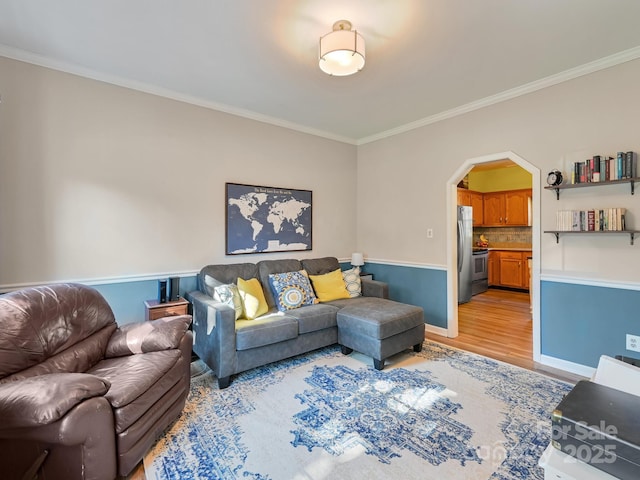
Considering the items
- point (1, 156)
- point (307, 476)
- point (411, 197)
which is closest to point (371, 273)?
point (411, 197)

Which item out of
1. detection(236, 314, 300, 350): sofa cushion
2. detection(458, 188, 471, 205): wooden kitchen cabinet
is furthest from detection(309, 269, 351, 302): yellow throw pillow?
detection(458, 188, 471, 205): wooden kitchen cabinet

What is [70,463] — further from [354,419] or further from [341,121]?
[341,121]

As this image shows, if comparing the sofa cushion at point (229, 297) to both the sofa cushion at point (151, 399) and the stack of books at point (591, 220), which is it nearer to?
the sofa cushion at point (151, 399)

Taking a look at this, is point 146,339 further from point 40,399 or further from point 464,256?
point 464,256

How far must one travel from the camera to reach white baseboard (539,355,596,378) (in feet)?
9.35

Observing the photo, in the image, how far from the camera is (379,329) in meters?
2.93

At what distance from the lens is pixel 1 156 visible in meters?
2.52

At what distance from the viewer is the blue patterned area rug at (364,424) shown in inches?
69.3

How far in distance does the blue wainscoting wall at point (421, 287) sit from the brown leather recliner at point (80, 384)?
3021 mm

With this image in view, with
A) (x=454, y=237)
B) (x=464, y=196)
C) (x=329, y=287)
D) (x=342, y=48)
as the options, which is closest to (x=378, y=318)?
(x=329, y=287)

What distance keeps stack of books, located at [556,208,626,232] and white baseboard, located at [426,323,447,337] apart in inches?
69.6

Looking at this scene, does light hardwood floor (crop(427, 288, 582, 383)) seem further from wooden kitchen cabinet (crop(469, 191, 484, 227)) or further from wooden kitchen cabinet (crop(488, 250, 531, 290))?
wooden kitchen cabinet (crop(469, 191, 484, 227))

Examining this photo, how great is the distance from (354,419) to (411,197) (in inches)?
119

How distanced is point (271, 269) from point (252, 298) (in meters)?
0.72
